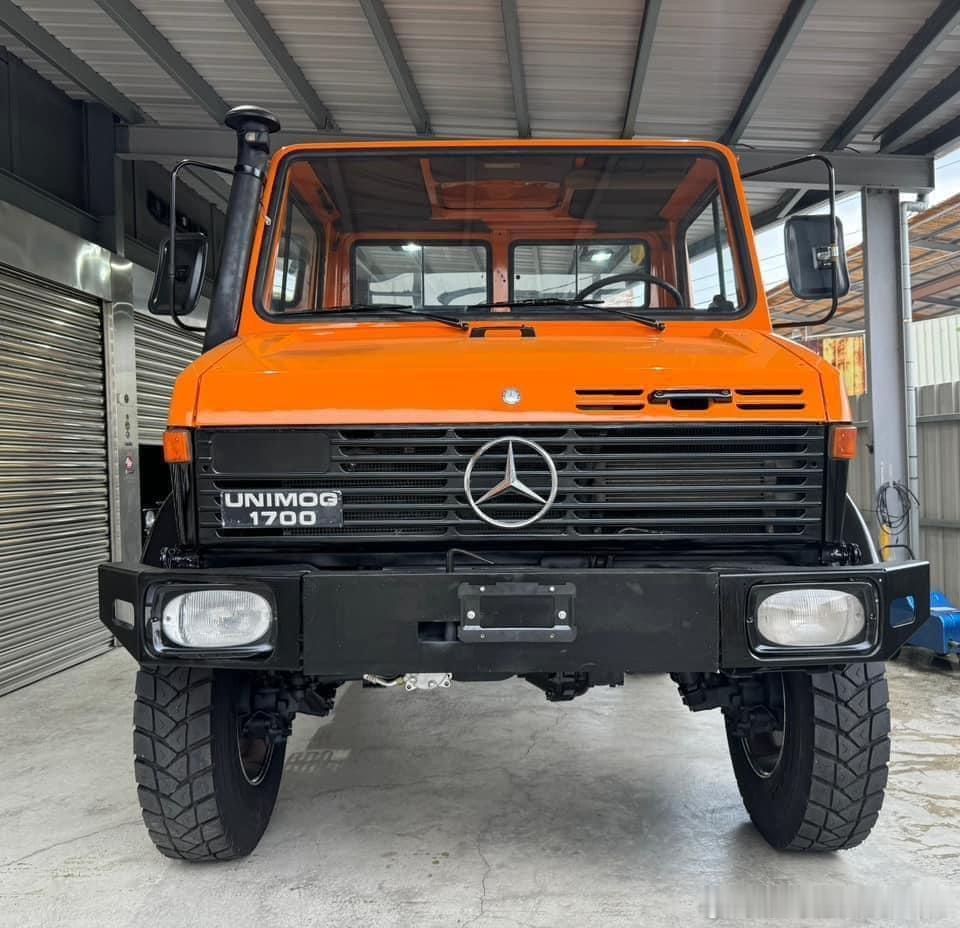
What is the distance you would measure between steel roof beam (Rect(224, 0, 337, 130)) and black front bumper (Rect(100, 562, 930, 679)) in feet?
12.5

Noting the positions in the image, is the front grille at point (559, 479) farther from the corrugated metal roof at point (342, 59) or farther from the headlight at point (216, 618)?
the corrugated metal roof at point (342, 59)

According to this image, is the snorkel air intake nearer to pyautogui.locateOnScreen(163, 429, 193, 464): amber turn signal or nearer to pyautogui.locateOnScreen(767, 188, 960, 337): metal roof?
pyautogui.locateOnScreen(163, 429, 193, 464): amber turn signal

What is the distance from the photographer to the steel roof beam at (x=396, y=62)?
4719 mm

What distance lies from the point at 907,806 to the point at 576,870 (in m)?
1.43

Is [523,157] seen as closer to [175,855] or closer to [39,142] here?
[175,855]

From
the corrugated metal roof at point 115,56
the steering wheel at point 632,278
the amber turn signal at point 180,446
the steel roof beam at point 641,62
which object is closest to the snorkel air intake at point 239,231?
the amber turn signal at point 180,446

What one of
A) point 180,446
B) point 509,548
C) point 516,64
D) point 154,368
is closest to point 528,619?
point 509,548

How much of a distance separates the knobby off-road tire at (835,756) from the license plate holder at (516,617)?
1.02 meters

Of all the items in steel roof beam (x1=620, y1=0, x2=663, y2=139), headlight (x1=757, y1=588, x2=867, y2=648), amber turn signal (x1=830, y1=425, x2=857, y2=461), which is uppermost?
steel roof beam (x1=620, y1=0, x2=663, y2=139)

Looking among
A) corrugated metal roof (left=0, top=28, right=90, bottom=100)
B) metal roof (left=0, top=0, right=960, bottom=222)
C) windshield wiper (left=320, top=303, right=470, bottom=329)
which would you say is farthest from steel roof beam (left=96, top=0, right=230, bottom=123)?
windshield wiper (left=320, top=303, right=470, bottom=329)

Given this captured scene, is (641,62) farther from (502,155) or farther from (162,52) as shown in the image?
(162,52)

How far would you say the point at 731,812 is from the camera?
10.6 feet

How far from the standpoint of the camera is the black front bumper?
2.20 meters

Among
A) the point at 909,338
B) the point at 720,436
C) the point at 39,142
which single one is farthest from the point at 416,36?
the point at 909,338
